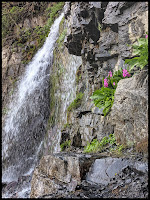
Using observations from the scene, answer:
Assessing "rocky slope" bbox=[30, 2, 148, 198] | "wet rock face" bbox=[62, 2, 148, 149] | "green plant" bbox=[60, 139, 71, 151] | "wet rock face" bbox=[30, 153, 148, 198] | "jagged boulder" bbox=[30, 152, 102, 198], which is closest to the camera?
"wet rock face" bbox=[30, 153, 148, 198]

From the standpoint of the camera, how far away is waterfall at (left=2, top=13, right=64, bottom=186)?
1159 centimetres

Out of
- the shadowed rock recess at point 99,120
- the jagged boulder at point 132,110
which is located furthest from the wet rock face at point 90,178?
the jagged boulder at point 132,110

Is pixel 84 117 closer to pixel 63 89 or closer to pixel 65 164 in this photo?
pixel 65 164

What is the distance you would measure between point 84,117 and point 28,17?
16437 mm

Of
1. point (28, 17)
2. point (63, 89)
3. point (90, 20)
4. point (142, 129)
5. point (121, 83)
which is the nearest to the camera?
point (142, 129)

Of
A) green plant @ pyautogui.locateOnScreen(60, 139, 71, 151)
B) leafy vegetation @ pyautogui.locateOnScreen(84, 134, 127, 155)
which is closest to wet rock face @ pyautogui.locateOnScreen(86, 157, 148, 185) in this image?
leafy vegetation @ pyautogui.locateOnScreen(84, 134, 127, 155)

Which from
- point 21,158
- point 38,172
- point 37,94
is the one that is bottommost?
point 21,158

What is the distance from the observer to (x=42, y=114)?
41.6ft

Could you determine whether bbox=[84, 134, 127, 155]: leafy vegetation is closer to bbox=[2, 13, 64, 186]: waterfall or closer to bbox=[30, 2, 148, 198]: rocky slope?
bbox=[30, 2, 148, 198]: rocky slope

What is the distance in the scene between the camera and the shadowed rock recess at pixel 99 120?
10.9ft

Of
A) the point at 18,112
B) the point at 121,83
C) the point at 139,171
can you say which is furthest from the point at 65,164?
the point at 18,112

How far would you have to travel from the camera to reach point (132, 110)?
4.00 metres

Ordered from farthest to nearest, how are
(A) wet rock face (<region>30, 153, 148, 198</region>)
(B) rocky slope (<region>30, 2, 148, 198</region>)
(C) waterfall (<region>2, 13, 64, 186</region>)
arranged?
(C) waterfall (<region>2, 13, 64, 186</region>)
(B) rocky slope (<region>30, 2, 148, 198</region>)
(A) wet rock face (<region>30, 153, 148, 198</region>)

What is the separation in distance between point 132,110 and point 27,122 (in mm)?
9691
